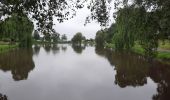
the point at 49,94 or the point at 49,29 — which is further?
the point at 49,94

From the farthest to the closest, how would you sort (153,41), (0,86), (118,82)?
(118,82)
(0,86)
(153,41)

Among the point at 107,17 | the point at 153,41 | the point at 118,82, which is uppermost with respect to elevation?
the point at 107,17

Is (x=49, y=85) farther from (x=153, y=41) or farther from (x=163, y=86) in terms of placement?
(x=153, y=41)

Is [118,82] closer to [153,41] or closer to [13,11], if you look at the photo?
[153,41]

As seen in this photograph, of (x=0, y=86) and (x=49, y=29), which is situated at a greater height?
(x=49, y=29)

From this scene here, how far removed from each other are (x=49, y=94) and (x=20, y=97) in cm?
152

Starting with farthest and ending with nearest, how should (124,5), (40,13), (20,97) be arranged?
(20,97), (124,5), (40,13)

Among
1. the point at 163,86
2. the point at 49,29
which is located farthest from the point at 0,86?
the point at 49,29

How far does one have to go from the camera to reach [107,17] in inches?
348

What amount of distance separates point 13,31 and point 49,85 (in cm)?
5111

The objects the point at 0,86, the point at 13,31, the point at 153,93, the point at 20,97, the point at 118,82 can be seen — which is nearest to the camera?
the point at 20,97

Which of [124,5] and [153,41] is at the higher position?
[124,5]

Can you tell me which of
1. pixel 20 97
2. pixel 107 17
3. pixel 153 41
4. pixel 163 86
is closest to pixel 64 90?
pixel 20 97

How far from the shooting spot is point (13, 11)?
8.49 meters
